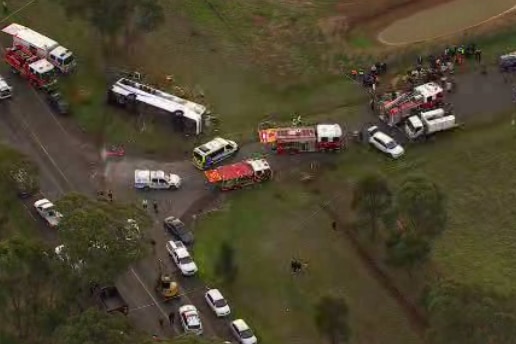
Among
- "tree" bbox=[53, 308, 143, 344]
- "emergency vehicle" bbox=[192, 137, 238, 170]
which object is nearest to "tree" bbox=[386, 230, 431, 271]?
"emergency vehicle" bbox=[192, 137, 238, 170]

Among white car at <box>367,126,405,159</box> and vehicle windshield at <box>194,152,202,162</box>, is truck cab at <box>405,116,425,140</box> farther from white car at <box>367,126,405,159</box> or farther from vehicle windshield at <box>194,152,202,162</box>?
vehicle windshield at <box>194,152,202,162</box>

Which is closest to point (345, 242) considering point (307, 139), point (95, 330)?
point (307, 139)

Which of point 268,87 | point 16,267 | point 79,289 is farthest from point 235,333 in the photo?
point 268,87

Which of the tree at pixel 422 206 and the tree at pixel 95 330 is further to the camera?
the tree at pixel 422 206

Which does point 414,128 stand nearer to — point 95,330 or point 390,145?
point 390,145

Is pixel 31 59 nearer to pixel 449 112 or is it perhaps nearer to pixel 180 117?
pixel 180 117

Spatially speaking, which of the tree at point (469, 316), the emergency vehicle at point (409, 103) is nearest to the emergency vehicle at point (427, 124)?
the emergency vehicle at point (409, 103)

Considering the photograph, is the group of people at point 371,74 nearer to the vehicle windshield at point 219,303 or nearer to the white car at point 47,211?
the vehicle windshield at point 219,303
